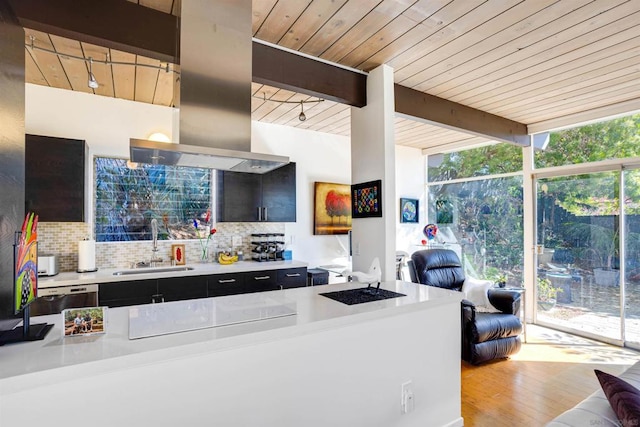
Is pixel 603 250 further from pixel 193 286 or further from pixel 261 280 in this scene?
pixel 193 286

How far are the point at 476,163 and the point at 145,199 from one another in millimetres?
4717

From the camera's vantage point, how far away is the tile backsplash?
3.17 m

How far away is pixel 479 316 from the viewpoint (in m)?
3.42

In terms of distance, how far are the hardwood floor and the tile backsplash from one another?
2.78 m

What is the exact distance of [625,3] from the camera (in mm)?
2014

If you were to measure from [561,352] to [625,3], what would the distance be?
334 cm

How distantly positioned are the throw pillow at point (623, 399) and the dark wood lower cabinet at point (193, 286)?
2863 mm

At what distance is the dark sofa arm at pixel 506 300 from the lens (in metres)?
3.61

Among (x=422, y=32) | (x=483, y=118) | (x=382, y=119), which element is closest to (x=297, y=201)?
(x=382, y=119)

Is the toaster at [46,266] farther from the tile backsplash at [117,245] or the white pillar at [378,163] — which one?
the white pillar at [378,163]

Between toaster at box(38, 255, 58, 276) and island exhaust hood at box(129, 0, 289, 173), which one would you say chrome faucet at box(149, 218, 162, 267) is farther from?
island exhaust hood at box(129, 0, 289, 173)

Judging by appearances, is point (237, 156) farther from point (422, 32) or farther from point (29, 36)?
point (29, 36)

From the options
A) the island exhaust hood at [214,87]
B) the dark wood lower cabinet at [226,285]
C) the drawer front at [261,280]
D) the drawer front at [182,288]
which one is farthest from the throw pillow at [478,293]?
the island exhaust hood at [214,87]

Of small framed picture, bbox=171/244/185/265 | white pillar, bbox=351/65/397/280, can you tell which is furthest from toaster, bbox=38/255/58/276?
white pillar, bbox=351/65/397/280
